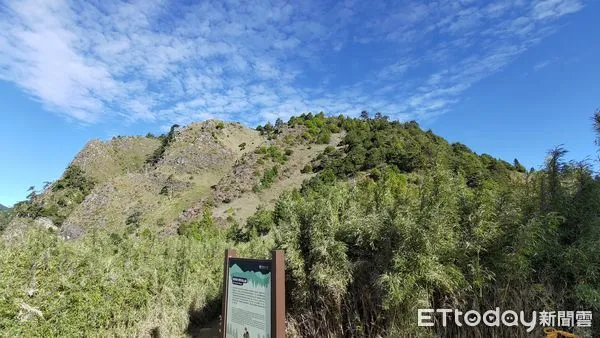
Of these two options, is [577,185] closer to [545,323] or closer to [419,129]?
[545,323]

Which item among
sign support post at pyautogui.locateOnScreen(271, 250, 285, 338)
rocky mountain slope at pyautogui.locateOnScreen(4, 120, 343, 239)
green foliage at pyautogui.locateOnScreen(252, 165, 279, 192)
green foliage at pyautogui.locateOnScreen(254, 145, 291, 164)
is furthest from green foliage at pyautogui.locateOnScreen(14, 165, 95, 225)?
sign support post at pyautogui.locateOnScreen(271, 250, 285, 338)

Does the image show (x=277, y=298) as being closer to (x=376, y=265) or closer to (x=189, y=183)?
(x=376, y=265)

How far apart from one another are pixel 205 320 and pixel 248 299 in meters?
4.01

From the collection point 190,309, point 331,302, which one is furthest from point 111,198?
point 331,302

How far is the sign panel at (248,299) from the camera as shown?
329 centimetres

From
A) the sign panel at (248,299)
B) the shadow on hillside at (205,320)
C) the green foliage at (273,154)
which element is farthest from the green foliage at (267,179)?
the sign panel at (248,299)

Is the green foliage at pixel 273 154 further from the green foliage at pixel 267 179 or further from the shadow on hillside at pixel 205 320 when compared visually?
the shadow on hillside at pixel 205 320

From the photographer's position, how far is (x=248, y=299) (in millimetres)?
3510

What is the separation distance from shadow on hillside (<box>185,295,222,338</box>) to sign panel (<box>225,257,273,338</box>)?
9.78 ft

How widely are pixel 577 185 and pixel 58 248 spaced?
20.9ft

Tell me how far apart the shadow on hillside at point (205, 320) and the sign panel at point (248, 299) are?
2981 millimetres

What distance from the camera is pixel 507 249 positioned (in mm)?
3467

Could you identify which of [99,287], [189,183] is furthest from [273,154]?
[99,287]

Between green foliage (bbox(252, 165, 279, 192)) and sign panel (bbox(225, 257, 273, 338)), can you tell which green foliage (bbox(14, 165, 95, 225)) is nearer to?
green foliage (bbox(252, 165, 279, 192))
